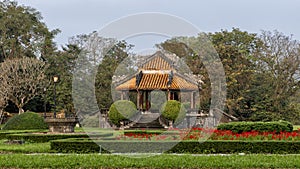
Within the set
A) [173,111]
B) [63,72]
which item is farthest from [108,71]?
[173,111]

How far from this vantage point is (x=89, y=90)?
4009 centimetres

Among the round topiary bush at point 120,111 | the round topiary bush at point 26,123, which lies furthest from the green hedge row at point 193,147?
the round topiary bush at point 26,123

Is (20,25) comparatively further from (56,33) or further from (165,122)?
(165,122)

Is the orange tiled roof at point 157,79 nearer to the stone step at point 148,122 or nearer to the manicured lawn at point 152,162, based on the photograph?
the stone step at point 148,122

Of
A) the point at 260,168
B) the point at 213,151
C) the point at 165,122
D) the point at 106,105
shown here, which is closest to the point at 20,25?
the point at 106,105

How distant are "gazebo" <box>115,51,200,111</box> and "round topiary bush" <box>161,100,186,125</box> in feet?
6.70

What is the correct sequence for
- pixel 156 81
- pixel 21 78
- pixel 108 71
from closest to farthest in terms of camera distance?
→ pixel 156 81 → pixel 108 71 → pixel 21 78

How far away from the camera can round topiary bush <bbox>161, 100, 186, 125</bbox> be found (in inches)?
1098

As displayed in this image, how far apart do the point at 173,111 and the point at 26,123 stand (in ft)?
26.0

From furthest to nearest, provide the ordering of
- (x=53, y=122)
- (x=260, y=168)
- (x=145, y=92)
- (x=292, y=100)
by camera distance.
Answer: (x=292, y=100), (x=145, y=92), (x=53, y=122), (x=260, y=168)

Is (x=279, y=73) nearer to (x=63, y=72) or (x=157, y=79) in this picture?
(x=157, y=79)

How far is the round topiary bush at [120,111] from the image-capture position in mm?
28734

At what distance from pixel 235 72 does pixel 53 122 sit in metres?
18.5

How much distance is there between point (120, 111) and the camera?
2870 cm
